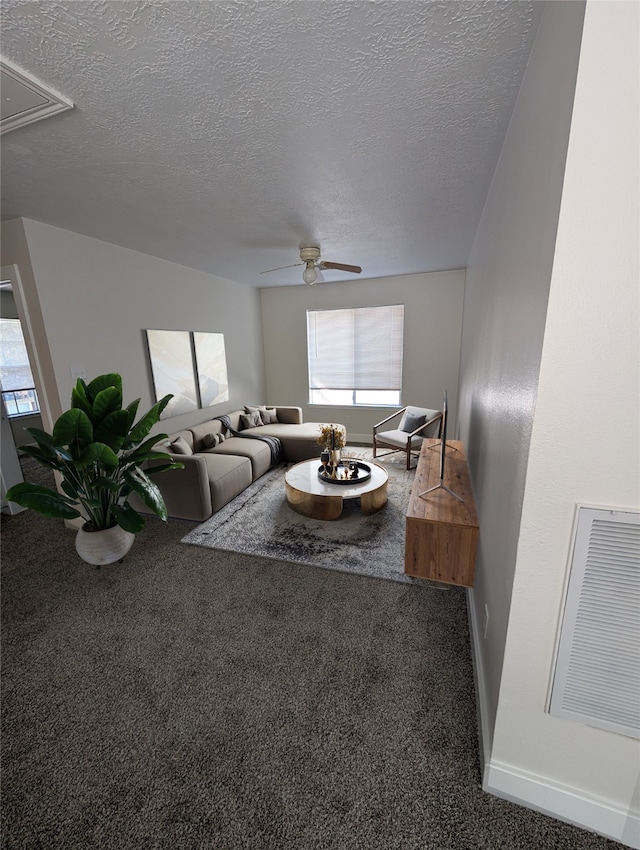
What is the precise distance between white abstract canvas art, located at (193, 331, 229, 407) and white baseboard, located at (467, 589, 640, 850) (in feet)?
14.1

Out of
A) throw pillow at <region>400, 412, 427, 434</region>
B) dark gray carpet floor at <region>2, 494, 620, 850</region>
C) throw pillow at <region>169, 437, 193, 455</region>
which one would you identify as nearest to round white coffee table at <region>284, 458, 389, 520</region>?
dark gray carpet floor at <region>2, 494, 620, 850</region>

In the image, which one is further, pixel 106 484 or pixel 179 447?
pixel 179 447

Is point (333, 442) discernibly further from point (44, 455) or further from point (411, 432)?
point (44, 455)

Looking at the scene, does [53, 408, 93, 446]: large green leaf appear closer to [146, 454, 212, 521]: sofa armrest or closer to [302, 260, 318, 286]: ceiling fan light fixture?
[146, 454, 212, 521]: sofa armrest

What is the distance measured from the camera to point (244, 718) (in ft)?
5.12

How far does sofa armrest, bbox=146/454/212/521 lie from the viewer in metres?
3.16

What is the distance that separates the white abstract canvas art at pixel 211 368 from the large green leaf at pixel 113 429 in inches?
88.5

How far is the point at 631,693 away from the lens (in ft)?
3.48

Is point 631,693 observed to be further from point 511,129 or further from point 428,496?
point 511,129

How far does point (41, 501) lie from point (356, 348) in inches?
180

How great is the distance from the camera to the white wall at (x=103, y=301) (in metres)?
2.69

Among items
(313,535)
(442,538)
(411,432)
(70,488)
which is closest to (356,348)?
(411,432)

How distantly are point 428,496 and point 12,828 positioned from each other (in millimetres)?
2486

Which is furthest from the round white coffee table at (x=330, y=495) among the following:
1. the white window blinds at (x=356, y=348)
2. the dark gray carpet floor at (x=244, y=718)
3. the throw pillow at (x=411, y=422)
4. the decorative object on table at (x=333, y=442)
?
the white window blinds at (x=356, y=348)
